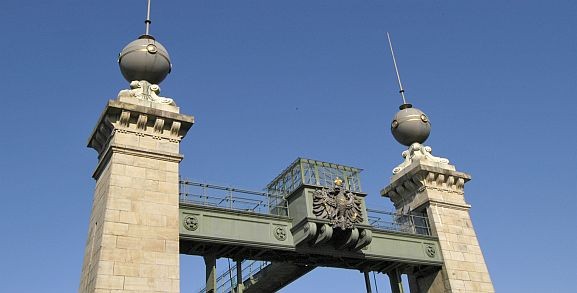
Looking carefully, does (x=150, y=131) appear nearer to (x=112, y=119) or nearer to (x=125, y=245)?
(x=112, y=119)

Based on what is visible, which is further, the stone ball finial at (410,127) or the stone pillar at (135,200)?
the stone ball finial at (410,127)

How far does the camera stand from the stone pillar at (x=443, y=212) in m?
23.8

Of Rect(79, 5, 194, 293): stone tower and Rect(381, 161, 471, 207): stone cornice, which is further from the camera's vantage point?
Rect(381, 161, 471, 207): stone cornice

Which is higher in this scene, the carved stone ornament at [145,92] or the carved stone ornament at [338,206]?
the carved stone ornament at [145,92]

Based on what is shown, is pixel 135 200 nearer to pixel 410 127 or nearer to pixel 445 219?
pixel 445 219

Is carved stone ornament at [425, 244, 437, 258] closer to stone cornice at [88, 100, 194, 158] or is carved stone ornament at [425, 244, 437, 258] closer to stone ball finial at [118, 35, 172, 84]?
stone cornice at [88, 100, 194, 158]

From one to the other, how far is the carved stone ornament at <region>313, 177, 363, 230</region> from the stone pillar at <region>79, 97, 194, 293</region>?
5.06 m

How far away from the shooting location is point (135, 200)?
18.1 meters

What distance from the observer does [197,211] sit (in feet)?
64.0

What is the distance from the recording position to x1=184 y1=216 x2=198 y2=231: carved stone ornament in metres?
19.0

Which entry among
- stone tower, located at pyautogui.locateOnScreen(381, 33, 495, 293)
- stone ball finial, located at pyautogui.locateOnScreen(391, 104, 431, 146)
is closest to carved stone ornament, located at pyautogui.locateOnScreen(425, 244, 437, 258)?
stone tower, located at pyautogui.locateOnScreen(381, 33, 495, 293)

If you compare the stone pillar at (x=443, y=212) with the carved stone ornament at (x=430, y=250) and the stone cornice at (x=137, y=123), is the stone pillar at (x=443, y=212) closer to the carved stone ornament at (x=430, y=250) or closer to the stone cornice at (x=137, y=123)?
the carved stone ornament at (x=430, y=250)

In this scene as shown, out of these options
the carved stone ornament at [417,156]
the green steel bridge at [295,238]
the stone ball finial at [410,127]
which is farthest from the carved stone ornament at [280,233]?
the stone ball finial at [410,127]

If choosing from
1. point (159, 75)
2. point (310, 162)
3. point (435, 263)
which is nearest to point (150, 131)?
point (159, 75)
